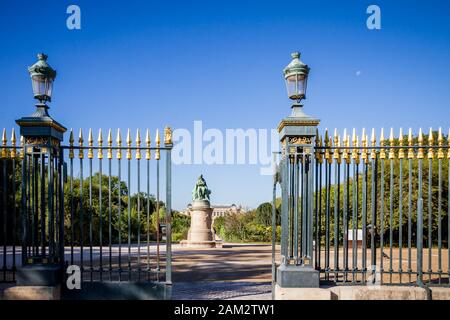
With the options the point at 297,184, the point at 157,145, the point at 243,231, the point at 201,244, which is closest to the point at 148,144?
the point at 157,145

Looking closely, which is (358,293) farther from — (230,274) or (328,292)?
(230,274)

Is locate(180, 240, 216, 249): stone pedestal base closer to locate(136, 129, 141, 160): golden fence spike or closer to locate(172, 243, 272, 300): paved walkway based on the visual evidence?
locate(172, 243, 272, 300): paved walkway

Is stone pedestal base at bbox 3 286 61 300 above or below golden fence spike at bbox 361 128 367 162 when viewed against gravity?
below

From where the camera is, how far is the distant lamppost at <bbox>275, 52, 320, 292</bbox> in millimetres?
7352

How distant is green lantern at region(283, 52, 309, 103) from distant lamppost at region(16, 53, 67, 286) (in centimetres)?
419

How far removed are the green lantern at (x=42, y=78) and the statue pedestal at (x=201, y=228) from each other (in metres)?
19.0

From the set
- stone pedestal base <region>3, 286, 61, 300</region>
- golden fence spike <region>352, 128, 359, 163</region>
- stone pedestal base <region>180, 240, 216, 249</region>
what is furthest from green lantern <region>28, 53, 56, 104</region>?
stone pedestal base <region>180, 240, 216, 249</region>

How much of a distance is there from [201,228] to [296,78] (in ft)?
64.6

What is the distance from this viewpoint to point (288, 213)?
25.3 feet

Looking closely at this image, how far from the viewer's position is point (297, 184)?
755cm

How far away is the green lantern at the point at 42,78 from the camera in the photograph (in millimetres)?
7578

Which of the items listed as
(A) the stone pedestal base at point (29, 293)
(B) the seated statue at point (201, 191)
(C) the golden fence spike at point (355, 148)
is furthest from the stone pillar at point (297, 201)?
(B) the seated statue at point (201, 191)

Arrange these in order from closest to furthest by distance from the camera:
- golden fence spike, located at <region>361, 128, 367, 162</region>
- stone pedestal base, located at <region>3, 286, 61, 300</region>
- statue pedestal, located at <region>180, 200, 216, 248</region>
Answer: stone pedestal base, located at <region>3, 286, 61, 300</region> → golden fence spike, located at <region>361, 128, 367, 162</region> → statue pedestal, located at <region>180, 200, 216, 248</region>

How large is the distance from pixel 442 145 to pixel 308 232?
287 cm
